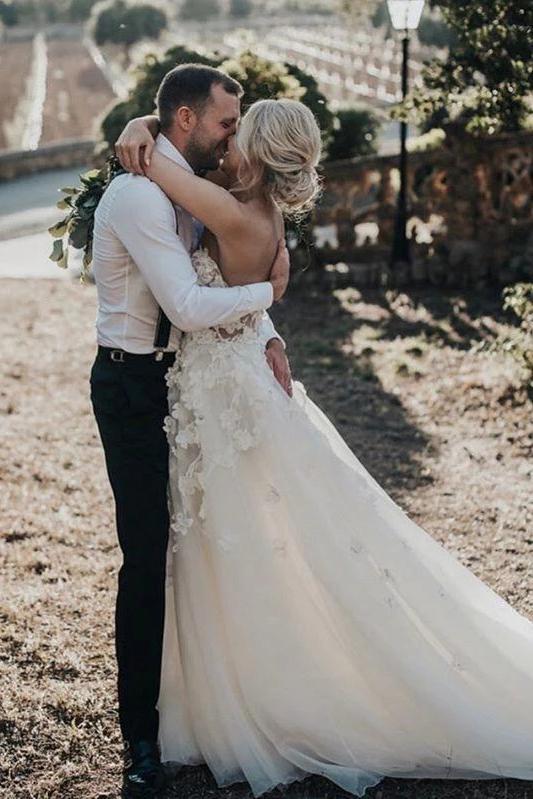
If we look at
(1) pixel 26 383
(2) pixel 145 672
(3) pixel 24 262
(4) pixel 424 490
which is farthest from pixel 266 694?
(3) pixel 24 262

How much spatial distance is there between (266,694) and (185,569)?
453mm

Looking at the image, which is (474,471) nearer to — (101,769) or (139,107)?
(101,769)

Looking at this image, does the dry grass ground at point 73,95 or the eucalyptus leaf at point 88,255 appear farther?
the dry grass ground at point 73,95

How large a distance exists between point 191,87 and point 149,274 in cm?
54

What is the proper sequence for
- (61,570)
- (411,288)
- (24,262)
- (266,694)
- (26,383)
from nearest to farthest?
(266,694)
(61,570)
(26,383)
(411,288)
(24,262)

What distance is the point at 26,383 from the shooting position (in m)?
8.72

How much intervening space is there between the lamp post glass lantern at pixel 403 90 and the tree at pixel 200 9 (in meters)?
68.2

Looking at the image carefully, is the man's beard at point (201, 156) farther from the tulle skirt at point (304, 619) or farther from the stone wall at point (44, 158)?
the stone wall at point (44, 158)

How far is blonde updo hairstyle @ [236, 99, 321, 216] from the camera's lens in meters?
3.19

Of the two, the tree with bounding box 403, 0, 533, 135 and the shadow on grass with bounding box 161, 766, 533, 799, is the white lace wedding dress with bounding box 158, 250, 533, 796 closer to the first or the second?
the shadow on grass with bounding box 161, 766, 533, 799

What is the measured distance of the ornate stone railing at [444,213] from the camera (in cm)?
1120

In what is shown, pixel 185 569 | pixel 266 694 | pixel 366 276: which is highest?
A: pixel 366 276

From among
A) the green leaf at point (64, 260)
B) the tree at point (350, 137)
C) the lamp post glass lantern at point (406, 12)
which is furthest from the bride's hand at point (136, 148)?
the tree at point (350, 137)

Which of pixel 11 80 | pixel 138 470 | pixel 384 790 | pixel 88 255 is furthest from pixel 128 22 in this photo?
pixel 384 790
